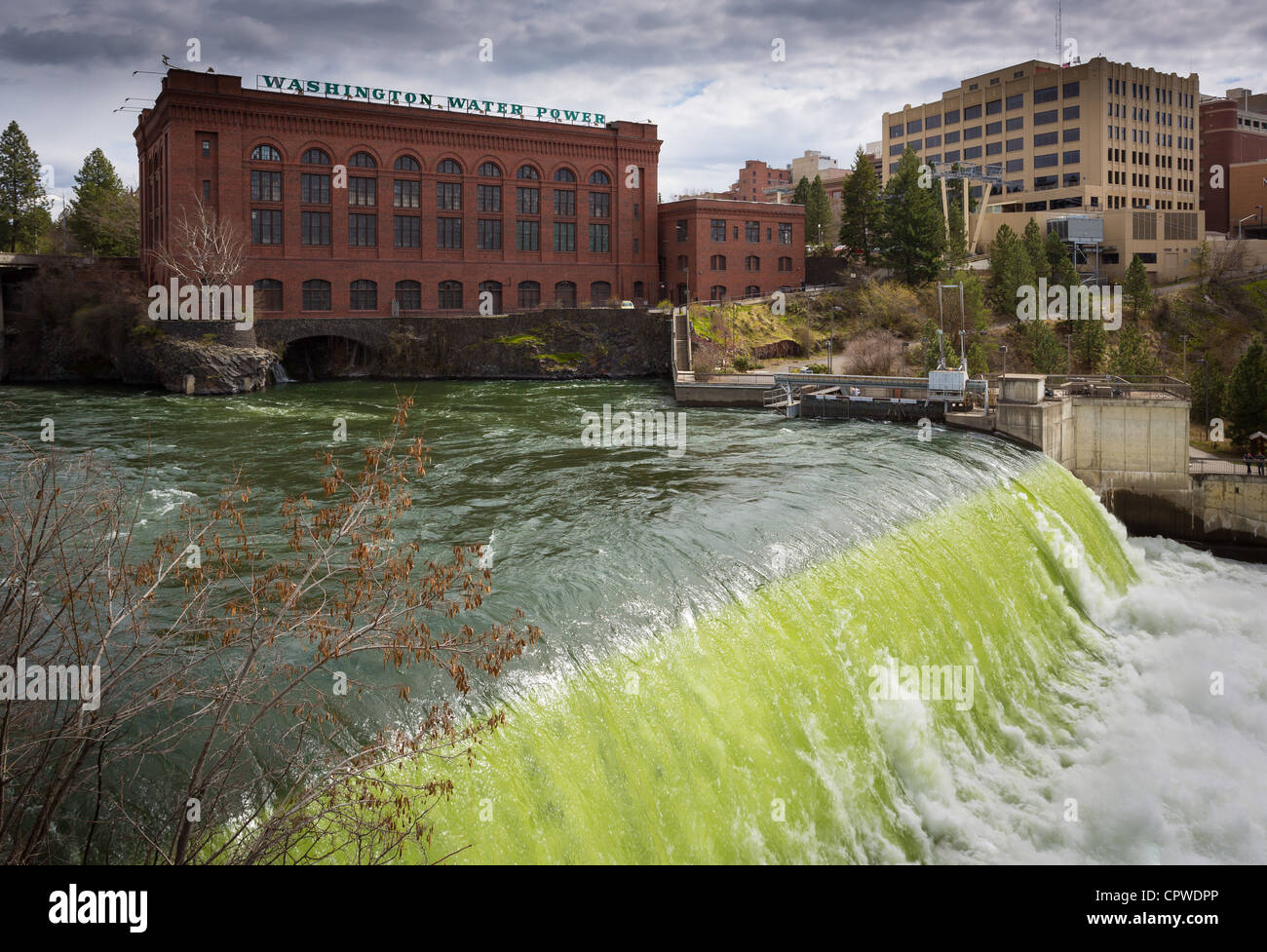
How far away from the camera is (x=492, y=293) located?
7688 cm

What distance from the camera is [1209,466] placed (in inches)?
1519

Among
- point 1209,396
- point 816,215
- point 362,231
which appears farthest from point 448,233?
point 1209,396

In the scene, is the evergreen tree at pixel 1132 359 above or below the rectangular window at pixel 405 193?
below

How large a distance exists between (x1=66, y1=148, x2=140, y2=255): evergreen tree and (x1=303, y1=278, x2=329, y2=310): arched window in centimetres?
2556

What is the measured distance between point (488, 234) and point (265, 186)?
15.8 meters

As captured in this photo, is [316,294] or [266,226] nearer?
[266,226]

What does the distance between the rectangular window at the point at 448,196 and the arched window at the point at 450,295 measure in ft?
17.2

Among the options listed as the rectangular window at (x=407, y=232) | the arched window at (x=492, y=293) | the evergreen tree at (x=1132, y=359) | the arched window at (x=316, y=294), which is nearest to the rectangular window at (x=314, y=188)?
the rectangular window at (x=407, y=232)

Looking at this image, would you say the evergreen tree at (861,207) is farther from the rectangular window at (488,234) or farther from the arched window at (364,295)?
the arched window at (364,295)

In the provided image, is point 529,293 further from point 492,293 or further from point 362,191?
point 362,191

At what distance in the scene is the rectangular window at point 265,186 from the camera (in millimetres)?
67812

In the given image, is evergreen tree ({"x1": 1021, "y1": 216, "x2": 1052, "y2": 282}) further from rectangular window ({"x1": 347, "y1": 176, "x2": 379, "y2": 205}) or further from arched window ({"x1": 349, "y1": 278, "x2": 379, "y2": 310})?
arched window ({"x1": 349, "y1": 278, "x2": 379, "y2": 310})

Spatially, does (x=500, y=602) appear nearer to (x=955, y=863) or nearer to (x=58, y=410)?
(x=955, y=863)
